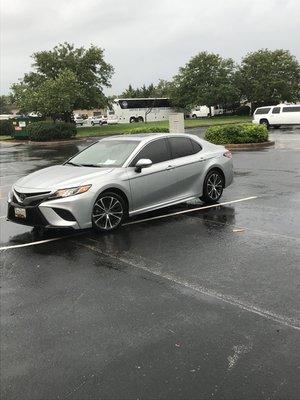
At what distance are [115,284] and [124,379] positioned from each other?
192 centimetres

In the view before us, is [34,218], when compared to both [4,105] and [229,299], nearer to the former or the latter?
[229,299]

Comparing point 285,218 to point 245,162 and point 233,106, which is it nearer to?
point 245,162

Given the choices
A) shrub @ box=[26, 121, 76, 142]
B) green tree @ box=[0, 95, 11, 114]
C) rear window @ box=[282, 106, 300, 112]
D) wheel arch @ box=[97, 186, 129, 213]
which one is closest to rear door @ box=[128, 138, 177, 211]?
wheel arch @ box=[97, 186, 129, 213]

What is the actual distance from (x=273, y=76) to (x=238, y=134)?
140ft

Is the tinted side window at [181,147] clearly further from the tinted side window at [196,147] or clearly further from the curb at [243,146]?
the curb at [243,146]

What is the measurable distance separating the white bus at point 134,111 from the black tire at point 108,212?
5758 centimetres

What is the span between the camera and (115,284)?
208 inches

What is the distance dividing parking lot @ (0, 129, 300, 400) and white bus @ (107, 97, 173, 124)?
58.0m

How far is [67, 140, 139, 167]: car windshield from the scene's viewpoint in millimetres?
8062

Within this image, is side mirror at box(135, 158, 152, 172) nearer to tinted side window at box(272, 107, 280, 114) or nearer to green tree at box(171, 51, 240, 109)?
tinted side window at box(272, 107, 280, 114)

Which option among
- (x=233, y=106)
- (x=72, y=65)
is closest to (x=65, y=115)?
(x=72, y=65)

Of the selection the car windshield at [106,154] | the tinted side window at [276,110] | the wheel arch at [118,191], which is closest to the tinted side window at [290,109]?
the tinted side window at [276,110]

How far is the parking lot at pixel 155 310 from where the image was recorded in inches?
134

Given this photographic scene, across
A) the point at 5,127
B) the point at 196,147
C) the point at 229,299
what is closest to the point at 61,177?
the point at 196,147
